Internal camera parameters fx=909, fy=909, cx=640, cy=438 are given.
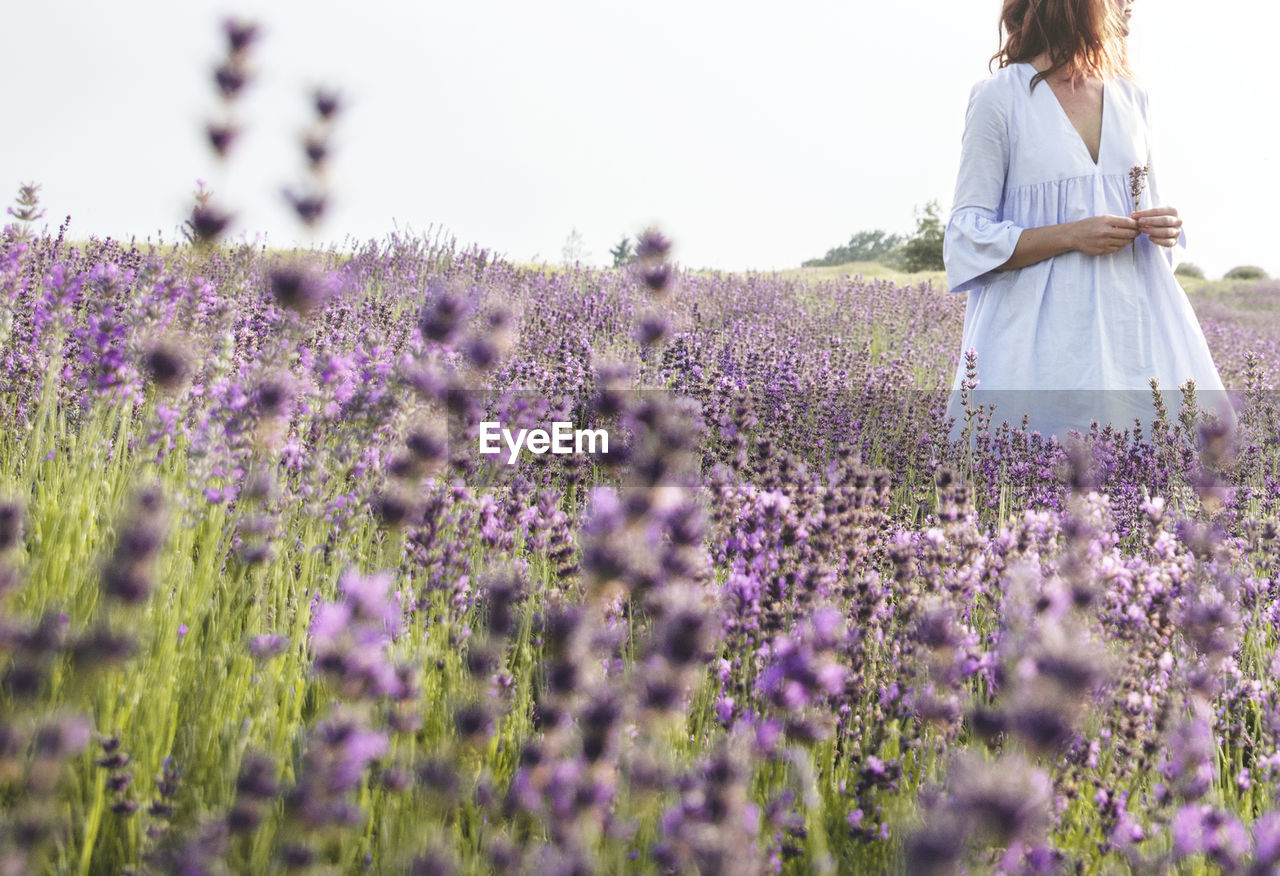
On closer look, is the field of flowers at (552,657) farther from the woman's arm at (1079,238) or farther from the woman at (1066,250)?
the woman's arm at (1079,238)

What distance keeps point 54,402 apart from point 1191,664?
3.32 meters

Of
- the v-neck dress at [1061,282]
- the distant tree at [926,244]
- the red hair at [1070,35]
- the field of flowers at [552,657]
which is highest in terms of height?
the distant tree at [926,244]

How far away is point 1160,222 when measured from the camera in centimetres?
373

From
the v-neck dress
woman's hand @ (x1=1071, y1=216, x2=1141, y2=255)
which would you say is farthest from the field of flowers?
woman's hand @ (x1=1071, y1=216, x2=1141, y2=255)

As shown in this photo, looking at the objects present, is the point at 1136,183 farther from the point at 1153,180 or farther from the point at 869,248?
the point at 869,248

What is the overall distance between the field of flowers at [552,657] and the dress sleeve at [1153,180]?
1.59 meters

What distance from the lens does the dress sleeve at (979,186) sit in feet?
13.1

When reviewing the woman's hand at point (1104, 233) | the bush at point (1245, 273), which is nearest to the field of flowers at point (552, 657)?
the woman's hand at point (1104, 233)

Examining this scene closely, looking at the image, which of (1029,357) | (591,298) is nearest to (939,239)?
(591,298)

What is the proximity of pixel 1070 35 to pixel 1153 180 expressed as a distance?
763 millimetres

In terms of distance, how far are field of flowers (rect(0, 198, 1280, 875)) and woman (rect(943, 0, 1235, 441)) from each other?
114 cm

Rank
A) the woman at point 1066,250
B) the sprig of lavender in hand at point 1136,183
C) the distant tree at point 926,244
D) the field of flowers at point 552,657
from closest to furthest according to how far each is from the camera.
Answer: the field of flowers at point 552,657
the sprig of lavender in hand at point 1136,183
the woman at point 1066,250
the distant tree at point 926,244

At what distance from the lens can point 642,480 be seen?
1.01m

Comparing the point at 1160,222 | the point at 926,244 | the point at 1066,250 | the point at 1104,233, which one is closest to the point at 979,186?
the point at 1066,250
